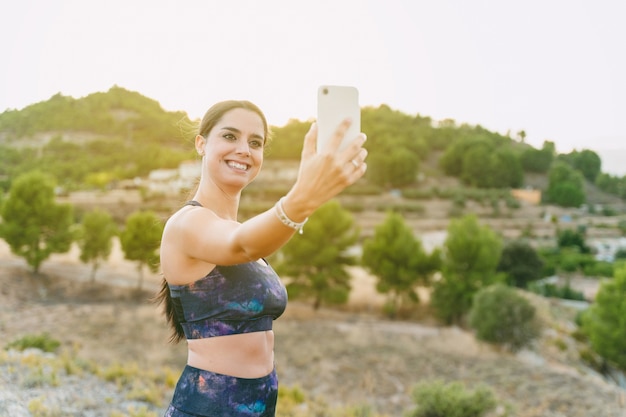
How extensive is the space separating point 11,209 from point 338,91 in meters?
28.0

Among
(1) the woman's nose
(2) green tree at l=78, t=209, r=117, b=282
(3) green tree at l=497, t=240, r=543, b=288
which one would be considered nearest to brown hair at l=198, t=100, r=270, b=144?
(1) the woman's nose

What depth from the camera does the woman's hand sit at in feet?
4.01

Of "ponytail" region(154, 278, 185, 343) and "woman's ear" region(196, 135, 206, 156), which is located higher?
"woman's ear" region(196, 135, 206, 156)

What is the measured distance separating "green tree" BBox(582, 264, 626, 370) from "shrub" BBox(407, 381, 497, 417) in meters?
9.64

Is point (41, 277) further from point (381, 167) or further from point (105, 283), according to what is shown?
point (381, 167)

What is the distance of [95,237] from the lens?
86.0 ft

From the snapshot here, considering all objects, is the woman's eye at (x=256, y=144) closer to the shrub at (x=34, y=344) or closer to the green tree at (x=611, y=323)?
the shrub at (x=34, y=344)

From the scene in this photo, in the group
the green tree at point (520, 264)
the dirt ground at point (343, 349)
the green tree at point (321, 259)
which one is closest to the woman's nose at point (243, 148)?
the dirt ground at point (343, 349)

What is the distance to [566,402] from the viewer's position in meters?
12.4

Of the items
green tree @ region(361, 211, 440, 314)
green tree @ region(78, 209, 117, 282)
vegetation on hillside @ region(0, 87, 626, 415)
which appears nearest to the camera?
vegetation on hillside @ region(0, 87, 626, 415)

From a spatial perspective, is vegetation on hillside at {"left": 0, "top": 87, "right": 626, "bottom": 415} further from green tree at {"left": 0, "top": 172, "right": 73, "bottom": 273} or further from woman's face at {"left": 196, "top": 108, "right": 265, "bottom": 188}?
woman's face at {"left": 196, "top": 108, "right": 265, "bottom": 188}

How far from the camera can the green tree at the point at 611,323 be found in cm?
1688

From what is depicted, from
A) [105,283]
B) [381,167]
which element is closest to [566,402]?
[105,283]

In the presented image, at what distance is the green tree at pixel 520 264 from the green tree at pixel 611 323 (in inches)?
403
